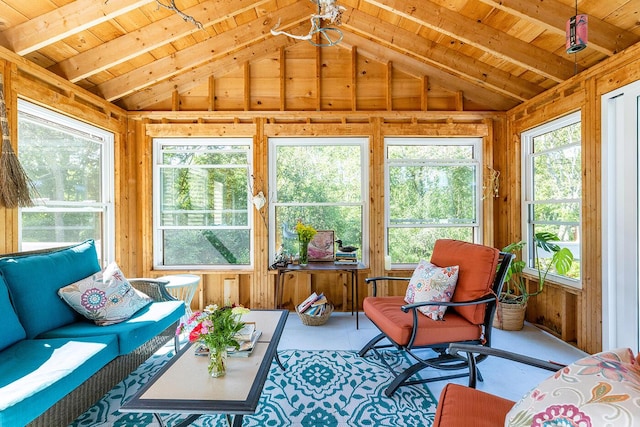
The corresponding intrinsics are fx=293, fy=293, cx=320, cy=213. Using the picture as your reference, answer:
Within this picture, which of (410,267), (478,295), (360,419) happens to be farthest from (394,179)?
(360,419)

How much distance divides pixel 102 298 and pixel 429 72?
13.4 ft

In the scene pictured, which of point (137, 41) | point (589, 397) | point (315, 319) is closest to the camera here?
point (589, 397)

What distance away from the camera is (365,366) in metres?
2.42

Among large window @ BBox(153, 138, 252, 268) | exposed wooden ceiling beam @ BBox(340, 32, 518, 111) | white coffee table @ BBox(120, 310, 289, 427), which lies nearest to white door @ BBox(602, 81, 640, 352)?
exposed wooden ceiling beam @ BBox(340, 32, 518, 111)

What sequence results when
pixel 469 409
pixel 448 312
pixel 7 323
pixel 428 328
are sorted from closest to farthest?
pixel 469 409
pixel 7 323
pixel 428 328
pixel 448 312

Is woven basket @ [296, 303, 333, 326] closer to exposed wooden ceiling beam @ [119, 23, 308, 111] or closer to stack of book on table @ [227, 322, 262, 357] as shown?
stack of book on table @ [227, 322, 262, 357]

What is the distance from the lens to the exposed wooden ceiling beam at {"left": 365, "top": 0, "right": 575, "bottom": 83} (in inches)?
106

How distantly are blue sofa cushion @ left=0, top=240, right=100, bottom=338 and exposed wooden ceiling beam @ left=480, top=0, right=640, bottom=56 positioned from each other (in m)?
3.92

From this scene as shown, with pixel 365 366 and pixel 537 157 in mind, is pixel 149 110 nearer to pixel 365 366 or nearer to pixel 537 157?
pixel 365 366

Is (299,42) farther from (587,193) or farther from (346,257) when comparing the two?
(587,193)

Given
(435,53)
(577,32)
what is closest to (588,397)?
(577,32)

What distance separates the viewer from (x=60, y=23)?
2.30 meters

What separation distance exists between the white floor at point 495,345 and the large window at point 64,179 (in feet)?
7.85

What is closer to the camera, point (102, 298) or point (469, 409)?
point (469, 409)
